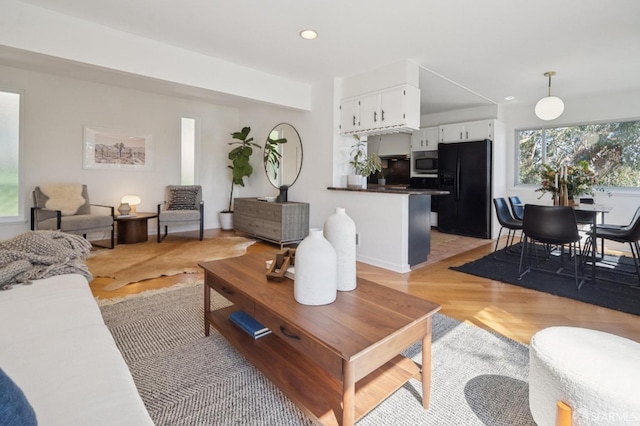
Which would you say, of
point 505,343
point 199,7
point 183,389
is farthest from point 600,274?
point 199,7

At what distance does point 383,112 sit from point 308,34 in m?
1.29

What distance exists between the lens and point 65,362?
0.98 metres

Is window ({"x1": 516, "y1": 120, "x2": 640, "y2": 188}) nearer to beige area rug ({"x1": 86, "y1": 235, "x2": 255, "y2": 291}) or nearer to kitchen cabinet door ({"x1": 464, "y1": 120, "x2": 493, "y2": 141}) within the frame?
kitchen cabinet door ({"x1": 464, "y1": 120, "x2": 493, "y2": 141})

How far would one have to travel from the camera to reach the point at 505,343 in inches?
79.9

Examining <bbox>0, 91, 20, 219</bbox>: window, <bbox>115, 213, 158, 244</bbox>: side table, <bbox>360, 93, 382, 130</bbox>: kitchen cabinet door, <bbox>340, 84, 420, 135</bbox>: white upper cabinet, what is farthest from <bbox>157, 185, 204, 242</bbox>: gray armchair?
<bbox>360, 93, 382, 130</bbox>: kitchen cabinet door

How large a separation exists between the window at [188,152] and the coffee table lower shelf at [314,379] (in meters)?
4.85

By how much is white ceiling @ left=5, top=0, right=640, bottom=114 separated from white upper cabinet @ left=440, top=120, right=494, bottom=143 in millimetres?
1256

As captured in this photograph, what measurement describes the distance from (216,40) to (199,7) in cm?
62

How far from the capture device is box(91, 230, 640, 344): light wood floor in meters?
2.31

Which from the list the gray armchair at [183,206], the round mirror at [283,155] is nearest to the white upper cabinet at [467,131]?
the round mirror at [283,155]

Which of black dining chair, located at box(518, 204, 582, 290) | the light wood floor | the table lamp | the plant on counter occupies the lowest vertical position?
the light wood floor

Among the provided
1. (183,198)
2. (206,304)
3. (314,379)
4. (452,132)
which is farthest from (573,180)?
(183,198)

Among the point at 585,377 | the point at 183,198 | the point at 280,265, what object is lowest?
the point at 585,377

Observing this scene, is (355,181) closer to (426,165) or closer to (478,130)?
(426,165)
